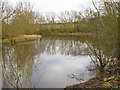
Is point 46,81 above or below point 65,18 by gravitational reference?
below

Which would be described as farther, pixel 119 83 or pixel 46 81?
pixel 46 81

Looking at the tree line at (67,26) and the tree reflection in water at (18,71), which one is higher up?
the tree line at (67,26)

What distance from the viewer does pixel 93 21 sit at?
7461 mm

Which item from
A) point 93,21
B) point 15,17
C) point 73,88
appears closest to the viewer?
point 73,88

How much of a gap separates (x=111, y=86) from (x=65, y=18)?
5738cm

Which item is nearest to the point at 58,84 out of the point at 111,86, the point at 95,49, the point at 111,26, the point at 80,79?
the point at 80,79

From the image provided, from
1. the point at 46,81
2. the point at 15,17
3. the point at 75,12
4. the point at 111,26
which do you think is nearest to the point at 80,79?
the point at 46,81

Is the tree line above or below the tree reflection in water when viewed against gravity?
above

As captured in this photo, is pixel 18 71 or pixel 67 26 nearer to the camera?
pixel 18 71

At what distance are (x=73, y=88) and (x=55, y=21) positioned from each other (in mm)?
58403

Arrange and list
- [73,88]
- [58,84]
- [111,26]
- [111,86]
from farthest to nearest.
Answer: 1. [111,26]
2. [58,84]
3. [73,88]
4. [111,86]

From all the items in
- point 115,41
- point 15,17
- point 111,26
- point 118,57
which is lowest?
point 118,57

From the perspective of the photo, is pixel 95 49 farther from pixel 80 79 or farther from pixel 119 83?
pixel 119 83

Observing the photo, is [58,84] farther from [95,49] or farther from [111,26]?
[111,26]
